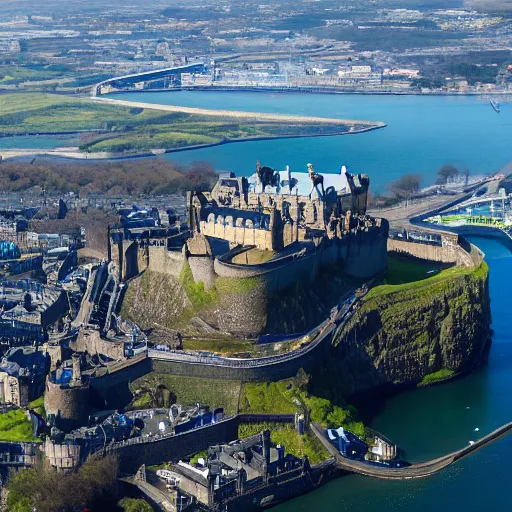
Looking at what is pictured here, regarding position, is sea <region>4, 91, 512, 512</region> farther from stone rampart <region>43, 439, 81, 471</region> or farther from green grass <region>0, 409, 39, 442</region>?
green grass <region>0, 409, 39, 442</region>

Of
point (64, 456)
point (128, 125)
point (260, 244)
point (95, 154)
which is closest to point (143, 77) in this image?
point (128, 125)

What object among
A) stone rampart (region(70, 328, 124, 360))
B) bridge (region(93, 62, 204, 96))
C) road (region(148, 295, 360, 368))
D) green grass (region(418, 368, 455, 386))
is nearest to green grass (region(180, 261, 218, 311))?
road (region(148, 295, 360, 368))

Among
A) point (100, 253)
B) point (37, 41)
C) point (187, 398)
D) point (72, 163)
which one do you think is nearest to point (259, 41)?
point (37, 41)

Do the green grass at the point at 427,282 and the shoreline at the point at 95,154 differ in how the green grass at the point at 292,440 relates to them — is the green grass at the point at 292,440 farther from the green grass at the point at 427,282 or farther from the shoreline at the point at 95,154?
the shoreline at the point at 95,154

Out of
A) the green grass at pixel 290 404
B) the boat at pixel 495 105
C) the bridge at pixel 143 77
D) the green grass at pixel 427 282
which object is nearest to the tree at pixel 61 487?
the green grass at pixel 290 404

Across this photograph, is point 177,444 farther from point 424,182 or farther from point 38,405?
point 424,182

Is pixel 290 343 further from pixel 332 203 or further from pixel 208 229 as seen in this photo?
pixel 332 203
